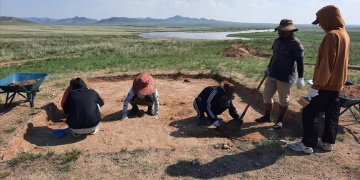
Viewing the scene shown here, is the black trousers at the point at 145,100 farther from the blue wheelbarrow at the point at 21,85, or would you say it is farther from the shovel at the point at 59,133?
the blue wheelbarrow at the point at 21,85

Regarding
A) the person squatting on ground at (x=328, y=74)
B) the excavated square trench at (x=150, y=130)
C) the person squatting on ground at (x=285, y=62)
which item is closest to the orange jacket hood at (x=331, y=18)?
the person squatting on ground at (x=328, y=74)

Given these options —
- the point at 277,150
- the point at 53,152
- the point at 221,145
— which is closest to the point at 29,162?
the point at 53,152

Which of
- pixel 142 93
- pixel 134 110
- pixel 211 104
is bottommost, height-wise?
pixel 134 110

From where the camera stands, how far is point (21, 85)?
677cm

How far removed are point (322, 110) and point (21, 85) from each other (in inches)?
234

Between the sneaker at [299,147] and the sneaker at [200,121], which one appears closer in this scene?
the sneaker at [299,147]

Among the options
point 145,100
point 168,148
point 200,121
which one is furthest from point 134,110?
point 168,148

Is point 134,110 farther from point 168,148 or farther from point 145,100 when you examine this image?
point 168,148

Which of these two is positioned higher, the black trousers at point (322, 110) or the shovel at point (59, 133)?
the black trousers at point (322, 110)

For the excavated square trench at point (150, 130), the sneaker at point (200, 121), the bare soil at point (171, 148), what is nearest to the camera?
the bare soil at point (171, 148)

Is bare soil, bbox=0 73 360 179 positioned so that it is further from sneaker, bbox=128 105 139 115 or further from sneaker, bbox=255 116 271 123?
sneaker, bbox=128 105 139 115

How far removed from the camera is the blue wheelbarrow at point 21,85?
6797 millimetres

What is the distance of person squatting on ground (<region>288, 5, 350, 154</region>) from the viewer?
4.29m

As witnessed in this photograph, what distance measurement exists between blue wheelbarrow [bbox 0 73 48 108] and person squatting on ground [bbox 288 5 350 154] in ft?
18.6
